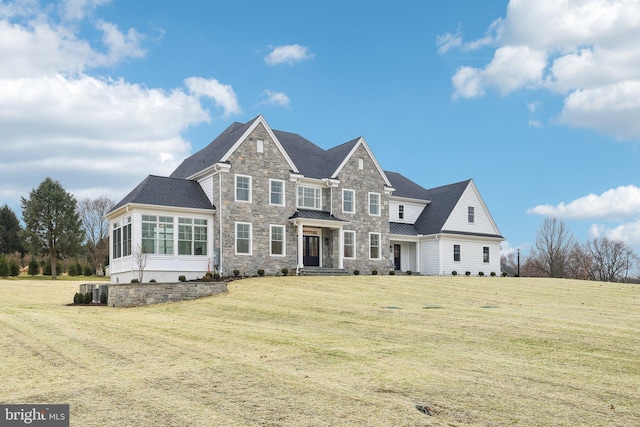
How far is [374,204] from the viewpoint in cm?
3897

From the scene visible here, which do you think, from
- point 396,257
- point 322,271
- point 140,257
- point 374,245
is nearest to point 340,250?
point 322,271

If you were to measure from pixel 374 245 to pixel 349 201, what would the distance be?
11.3 feet

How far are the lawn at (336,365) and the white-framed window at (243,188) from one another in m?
13.1

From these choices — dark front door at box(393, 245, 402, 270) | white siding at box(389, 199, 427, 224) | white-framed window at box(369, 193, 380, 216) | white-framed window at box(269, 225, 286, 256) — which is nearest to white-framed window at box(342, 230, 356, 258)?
white-framed window at box(369, 193, 380, 216)

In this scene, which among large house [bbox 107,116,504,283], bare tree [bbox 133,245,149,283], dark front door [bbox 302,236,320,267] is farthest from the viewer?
dark front door [bbox 302,236,320,267]

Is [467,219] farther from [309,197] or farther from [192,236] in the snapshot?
[192,236]

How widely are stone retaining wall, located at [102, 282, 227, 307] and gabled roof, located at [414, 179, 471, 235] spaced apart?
69.7ft

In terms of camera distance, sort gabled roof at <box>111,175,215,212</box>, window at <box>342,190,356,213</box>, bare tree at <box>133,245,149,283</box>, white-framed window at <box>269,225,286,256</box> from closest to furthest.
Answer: bare tree at <box>133,245,149,283</box> → gabled roof at <box>111,175,215,212</box> → white-framed window at <box>269,225,286,256</box> → window at <box>342,190,356,213</box>

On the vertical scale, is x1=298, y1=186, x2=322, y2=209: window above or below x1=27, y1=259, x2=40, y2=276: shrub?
above

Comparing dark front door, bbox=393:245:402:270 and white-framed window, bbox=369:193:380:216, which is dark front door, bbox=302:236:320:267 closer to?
white-framed window, bbox=369:193:380:216

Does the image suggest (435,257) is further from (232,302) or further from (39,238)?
(39,238)

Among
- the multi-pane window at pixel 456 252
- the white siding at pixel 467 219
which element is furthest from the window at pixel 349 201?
the multi-pane window at pixel 456 252

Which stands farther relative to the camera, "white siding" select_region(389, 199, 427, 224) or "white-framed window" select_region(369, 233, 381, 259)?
"white siding" select_region(389, 199, 427, 224)

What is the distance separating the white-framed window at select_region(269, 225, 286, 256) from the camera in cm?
3350
